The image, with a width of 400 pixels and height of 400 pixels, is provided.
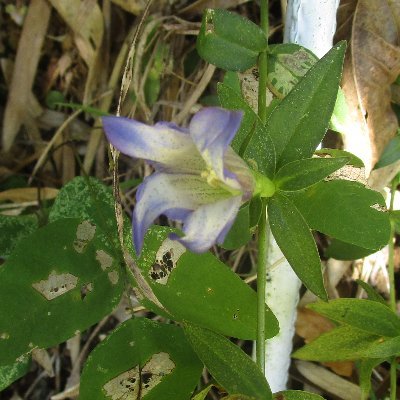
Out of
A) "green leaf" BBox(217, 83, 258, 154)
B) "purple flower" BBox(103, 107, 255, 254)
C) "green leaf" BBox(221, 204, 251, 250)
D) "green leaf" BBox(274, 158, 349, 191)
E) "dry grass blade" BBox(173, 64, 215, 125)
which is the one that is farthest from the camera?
"dry grass blade" BBox(173, 64, 215, 125)

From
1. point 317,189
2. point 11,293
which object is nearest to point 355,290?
point 317,189

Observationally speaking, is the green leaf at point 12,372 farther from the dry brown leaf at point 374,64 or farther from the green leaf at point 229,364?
the dry brown leaf at point 374,64

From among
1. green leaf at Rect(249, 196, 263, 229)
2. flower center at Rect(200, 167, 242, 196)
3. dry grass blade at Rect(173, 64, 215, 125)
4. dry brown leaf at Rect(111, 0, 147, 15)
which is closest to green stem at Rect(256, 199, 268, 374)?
green leaf at Rect(249, 196, 263, 229)

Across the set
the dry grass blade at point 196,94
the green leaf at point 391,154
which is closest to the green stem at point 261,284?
the green leaf at point 391,154

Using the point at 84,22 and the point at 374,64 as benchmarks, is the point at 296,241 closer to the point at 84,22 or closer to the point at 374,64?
the point at 374,64

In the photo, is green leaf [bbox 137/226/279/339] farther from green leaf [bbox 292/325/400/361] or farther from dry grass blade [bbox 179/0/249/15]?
dry grass blade [bbox 179/0/249/15]
